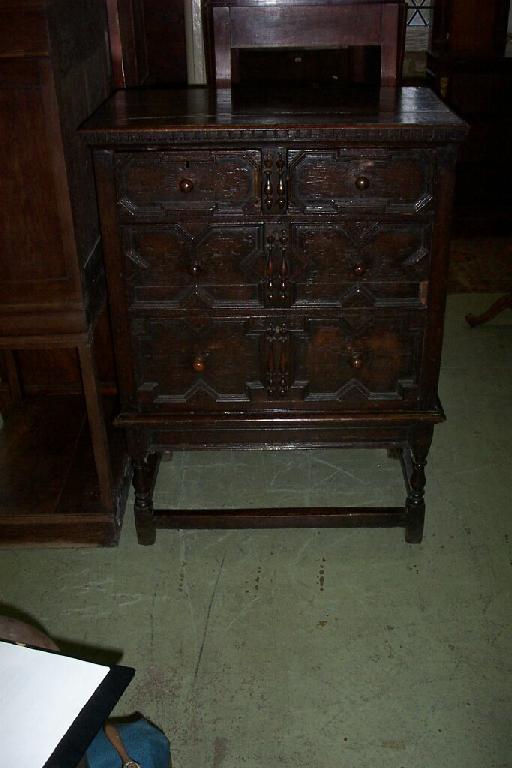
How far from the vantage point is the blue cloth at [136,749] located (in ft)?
4.99

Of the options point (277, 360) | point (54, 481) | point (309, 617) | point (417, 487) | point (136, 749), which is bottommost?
point (309, 617)

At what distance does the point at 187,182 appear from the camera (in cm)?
207

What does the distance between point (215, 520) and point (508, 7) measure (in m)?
4.02

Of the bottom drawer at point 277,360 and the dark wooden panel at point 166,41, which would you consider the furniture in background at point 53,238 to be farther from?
the dark wooden panel at point 166,41

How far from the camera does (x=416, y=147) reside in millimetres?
2029

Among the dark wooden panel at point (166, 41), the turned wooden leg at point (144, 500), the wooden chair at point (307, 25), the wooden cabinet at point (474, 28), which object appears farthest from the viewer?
the wooden cabinet at point (474, 28)

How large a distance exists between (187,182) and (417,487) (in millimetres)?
1221

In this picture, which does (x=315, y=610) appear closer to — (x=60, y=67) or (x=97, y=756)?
(x=97, y=756)

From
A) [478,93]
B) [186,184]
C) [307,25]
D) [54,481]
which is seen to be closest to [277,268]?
[186,184]

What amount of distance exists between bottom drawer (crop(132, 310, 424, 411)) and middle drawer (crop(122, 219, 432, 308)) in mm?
63

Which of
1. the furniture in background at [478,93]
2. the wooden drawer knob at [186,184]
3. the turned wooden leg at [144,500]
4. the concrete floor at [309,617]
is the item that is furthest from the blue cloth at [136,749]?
the furniture in background at [478,93]

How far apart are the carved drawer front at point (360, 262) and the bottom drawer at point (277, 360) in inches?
2.4

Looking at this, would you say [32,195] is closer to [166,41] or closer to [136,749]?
[136,749]

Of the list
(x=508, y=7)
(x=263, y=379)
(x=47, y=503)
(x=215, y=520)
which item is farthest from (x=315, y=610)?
(x=508, y=7)
